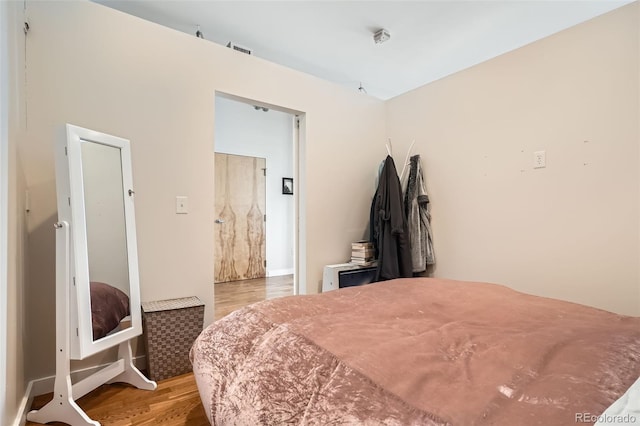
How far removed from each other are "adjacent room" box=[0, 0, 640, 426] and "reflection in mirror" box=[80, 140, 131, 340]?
1cm

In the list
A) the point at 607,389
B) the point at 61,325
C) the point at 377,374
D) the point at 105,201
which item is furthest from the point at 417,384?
the point at 105,201

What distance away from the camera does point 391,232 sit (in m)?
2.81

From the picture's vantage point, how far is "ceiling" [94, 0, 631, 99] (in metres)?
2.27

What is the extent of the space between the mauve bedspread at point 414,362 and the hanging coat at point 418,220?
4.80 feet

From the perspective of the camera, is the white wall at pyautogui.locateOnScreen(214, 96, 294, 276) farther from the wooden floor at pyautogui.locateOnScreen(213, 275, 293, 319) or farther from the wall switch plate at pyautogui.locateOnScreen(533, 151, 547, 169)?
the wall switch plate at pyautogui.locateOnScreen(533, 151, 547, 169)

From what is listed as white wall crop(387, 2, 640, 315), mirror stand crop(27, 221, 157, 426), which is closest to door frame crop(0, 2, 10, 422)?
mirror stand crop(27, 221, 157, 426)

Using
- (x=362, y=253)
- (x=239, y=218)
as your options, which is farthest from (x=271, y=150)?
(x=362, y=253)

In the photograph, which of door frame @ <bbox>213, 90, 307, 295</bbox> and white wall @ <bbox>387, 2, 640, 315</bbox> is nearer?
white wall @ <bbox>387, 2, 640, 315</bbox>

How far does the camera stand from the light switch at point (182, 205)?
2.21 m

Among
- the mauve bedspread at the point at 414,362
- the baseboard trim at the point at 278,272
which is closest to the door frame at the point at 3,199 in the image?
the mauve bedspread at the point at 414,362

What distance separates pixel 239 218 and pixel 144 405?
3.42 metres

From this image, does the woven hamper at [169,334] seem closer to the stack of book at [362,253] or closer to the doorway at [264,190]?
the stack of book at [362,253]

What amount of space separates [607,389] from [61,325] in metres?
2.02

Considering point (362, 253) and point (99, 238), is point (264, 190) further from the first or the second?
point (99, 238)
